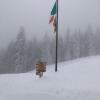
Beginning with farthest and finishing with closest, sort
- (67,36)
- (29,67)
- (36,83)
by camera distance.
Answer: (67,36), (29,67), (36,83)

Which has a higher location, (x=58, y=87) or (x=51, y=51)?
(x=58, y=87)

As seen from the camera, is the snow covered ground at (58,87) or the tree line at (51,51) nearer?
the snow covered ground at (58,87)

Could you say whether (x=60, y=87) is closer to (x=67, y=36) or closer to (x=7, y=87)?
(x=7, y=87)

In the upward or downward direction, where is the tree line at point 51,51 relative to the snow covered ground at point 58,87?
downward

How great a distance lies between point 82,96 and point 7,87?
729cm

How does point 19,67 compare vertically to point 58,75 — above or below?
below

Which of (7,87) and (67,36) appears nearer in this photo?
(7,87)

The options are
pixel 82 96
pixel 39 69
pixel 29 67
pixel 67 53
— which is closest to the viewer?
pixel 82 96

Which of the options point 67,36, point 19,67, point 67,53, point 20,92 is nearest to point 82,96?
point 20,92

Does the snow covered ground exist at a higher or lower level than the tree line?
higher

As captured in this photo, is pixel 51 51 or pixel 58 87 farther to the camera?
pixel 51 51

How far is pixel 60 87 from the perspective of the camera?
859 inches

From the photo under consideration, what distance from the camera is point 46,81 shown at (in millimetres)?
24078

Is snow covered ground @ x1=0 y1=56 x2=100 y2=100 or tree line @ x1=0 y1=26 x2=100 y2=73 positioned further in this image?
tree line @ x1=0 y1=26 x2=100 y2=73
